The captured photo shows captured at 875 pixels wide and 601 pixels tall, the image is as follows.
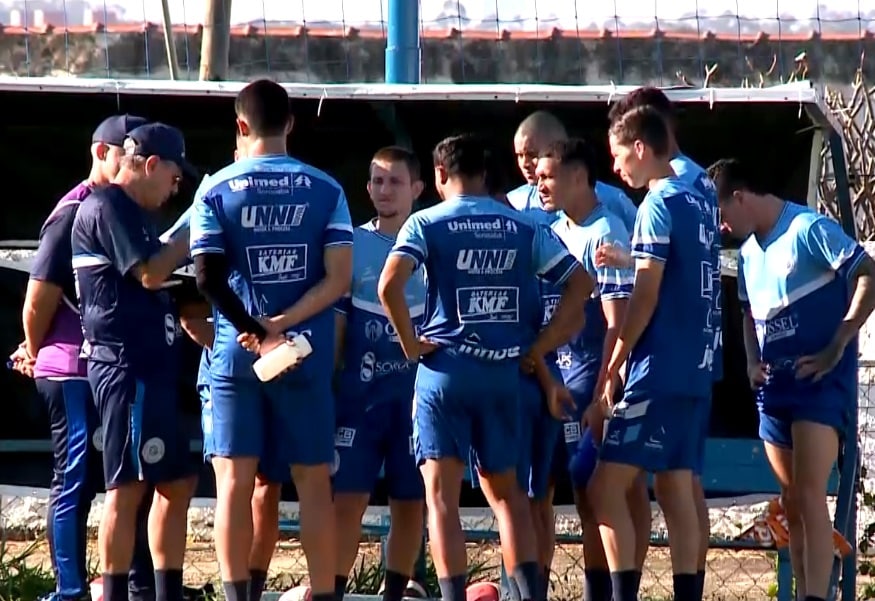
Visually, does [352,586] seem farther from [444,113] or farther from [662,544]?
[444,113]

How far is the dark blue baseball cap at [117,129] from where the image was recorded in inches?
265

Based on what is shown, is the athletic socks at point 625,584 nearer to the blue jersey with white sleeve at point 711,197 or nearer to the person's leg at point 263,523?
the blue jersey with white sleeve at point 711,197

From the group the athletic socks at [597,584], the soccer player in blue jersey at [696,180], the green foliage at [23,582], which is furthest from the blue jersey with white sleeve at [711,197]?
the green foliage at [23,582]

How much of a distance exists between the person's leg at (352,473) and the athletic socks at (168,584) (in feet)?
2.13

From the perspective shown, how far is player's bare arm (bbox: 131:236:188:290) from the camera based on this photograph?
6.43 m

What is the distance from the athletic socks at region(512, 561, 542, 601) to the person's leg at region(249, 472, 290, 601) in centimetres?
98

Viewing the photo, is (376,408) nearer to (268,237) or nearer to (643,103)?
(268,237)

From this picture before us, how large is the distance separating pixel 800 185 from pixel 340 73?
33.1 ft

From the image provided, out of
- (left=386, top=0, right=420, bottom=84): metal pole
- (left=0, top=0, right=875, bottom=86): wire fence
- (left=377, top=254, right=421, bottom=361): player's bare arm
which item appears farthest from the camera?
(left=0, top=0, right=875, bottom=86): wire fence

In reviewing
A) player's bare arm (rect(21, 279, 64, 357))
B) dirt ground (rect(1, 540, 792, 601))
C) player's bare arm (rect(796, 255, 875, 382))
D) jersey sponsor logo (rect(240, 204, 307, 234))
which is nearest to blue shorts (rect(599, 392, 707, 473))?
player's bare arm (rect(796, 255, 875, 382))

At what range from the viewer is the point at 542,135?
7121 mm

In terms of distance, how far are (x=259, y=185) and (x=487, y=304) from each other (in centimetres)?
95

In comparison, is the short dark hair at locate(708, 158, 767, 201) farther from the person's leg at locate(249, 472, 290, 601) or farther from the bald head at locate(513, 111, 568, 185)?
the person's leg at locate(249, 472, 290, 601)

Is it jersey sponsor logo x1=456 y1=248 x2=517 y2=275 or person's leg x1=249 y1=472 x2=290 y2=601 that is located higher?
jersey sponsor logo x1=456 y1=248 x2=517 y2=275
